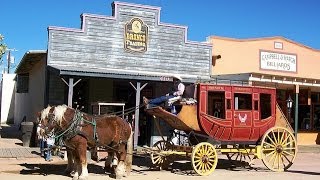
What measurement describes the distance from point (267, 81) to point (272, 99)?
25.2ft

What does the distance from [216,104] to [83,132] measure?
161 inches

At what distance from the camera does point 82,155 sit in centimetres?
1059

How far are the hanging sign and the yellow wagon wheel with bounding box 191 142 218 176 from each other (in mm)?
12886

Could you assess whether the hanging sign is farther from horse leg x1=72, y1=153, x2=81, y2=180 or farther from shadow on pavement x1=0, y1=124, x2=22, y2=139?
horse leg x1=72, y1=153, x2=81, y2=180

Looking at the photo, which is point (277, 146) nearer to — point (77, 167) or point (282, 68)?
point (77, 167)

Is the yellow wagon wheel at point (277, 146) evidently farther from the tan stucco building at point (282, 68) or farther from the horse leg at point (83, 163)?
the tan stucco building at point (282, 68)

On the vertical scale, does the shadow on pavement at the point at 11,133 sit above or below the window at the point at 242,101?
below

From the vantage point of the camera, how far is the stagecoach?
12016mm

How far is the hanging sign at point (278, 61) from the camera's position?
79.5 feet

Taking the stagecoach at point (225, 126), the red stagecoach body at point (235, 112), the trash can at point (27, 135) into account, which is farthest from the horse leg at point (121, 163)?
the trash can at point (27, 135)

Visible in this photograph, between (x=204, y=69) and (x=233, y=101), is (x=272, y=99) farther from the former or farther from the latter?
(x=204, y=69)

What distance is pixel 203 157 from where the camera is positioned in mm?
11938

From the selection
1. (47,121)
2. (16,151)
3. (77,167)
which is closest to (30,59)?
(16,151)

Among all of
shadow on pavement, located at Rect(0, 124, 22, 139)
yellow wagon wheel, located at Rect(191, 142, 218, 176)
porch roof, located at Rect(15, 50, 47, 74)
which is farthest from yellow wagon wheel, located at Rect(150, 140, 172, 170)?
shadow on pavement, located at Rect(0, 124, 22, 139)
